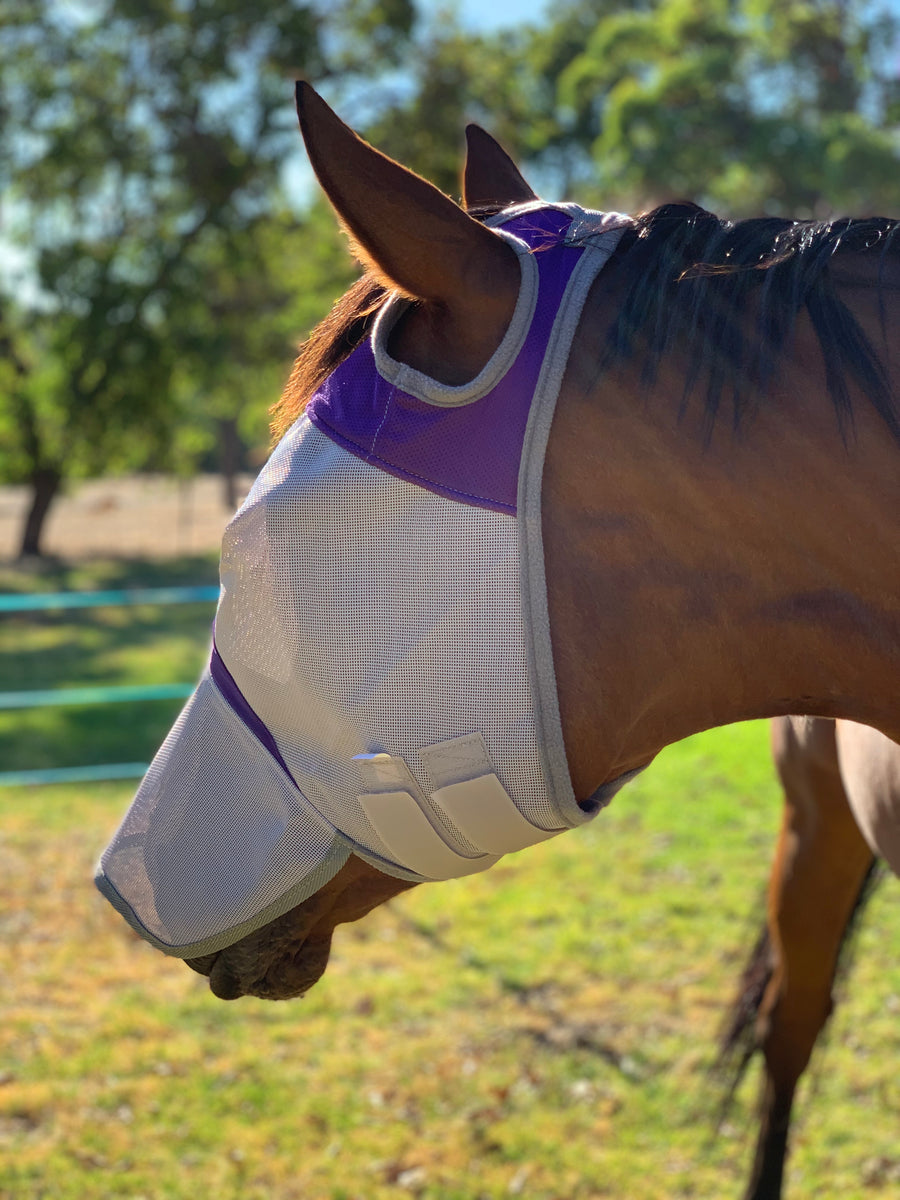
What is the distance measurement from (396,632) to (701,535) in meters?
0.30

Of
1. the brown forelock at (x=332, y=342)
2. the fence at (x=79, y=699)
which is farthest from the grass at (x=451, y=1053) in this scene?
the brown forelock at (x=332, y=342)

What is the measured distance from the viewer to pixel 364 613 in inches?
40.1

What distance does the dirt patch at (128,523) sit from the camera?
1900 centimetres

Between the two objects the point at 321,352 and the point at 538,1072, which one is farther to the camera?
the point at 538,1072

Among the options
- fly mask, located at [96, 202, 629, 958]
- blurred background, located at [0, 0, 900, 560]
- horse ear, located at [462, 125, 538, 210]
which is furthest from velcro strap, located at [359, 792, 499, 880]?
blurred background, located at [0, 0, 900, 560]

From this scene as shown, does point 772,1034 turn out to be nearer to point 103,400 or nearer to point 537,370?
point 537,370

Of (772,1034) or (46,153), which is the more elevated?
(46,153)

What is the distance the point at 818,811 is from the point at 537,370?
1478 mm

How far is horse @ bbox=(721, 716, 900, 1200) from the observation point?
81.1 inches

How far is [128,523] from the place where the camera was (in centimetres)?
2520

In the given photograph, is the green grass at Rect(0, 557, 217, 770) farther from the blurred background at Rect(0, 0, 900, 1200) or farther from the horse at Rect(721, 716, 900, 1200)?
the horse at Rect(721, 716, 900, 1200)

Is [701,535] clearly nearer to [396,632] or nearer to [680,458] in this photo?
[680,458]

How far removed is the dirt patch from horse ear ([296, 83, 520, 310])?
1637 cm

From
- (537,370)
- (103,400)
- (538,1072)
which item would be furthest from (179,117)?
(537,370)
